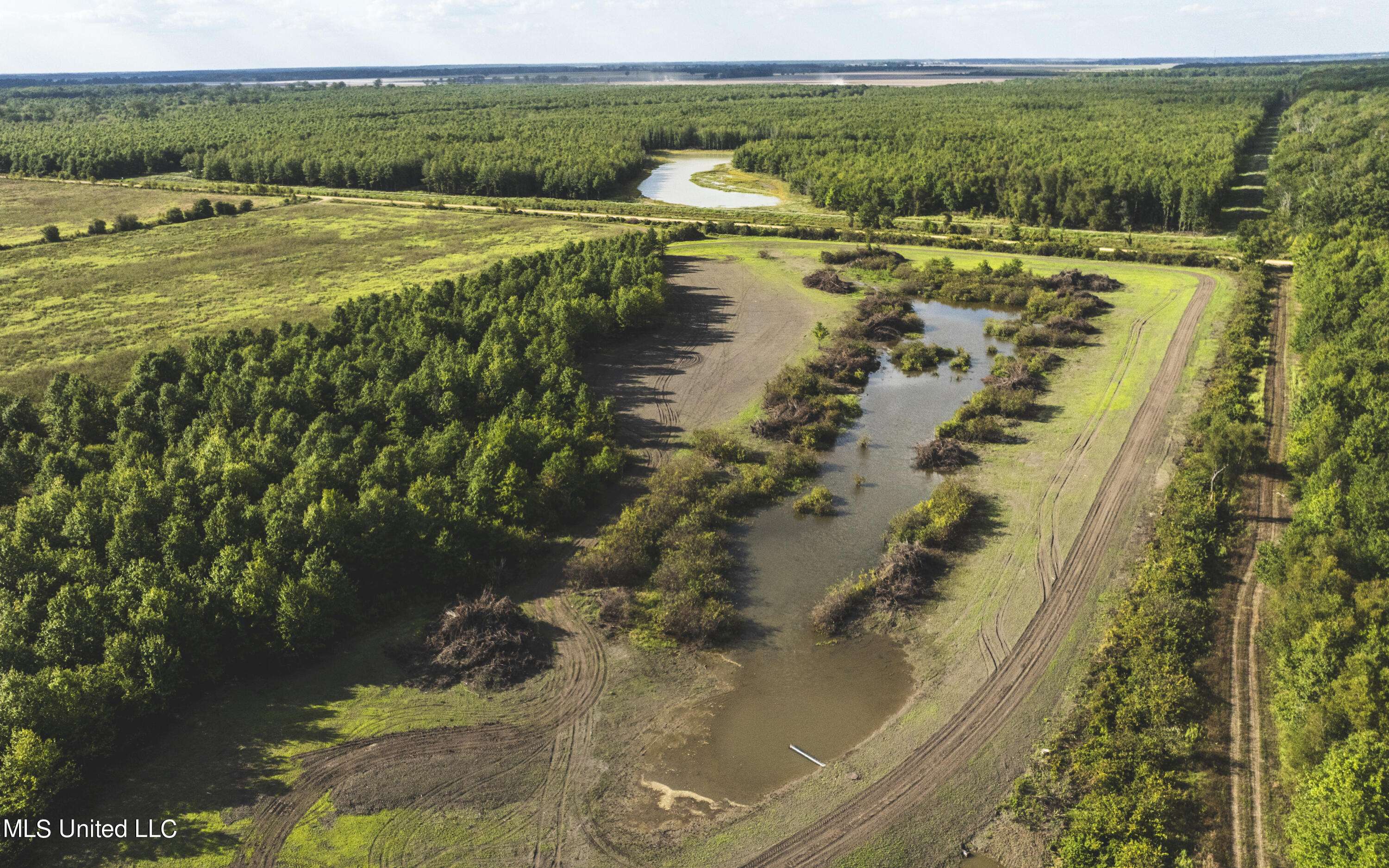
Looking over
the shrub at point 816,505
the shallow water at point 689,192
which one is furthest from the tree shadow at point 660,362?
the shallow water at point 689,192

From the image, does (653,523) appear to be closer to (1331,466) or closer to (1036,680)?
(1036,680)

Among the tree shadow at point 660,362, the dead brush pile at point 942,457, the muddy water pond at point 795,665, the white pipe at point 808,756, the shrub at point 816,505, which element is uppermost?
the tree shadow at point 660,362

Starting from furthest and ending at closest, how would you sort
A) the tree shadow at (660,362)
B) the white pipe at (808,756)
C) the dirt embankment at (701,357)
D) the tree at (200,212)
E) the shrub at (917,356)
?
the tree at (200,212) → the shrub at (917,356) → the dirt embankment at (701,357) → the tree shadow at (660,362) → the white pipe at (808,756)

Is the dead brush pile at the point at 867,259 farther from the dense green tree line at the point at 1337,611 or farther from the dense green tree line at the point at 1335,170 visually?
the dense green tree line at the point at 1335,170

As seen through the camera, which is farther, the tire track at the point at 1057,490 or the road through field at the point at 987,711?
the tire track at the point at 1057,490

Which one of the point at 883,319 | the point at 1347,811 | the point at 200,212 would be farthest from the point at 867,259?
the point at 200,212

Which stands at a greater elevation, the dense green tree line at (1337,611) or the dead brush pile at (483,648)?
the dense green tree line at (1337,611)

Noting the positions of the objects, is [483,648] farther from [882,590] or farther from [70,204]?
[70,204]
